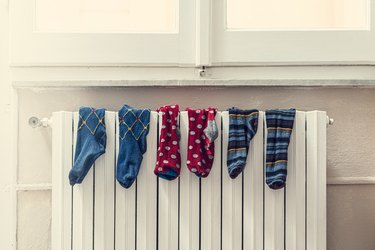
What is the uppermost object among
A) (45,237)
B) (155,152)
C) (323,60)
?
(323,60)

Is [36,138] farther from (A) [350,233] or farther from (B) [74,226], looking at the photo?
(A) [350,233]

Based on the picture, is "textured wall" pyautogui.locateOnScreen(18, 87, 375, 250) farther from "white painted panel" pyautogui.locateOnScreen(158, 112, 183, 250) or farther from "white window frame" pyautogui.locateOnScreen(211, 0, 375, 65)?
"white painted panel" pyautogui.locateOnScreen(158, 112, 183, 250)

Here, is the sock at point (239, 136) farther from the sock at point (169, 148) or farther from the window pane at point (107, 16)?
the window pane at point (107, 16)

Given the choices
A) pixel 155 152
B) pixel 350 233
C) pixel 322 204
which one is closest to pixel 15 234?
pixel 155 152

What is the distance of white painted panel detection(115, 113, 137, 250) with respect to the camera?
148 centimetres

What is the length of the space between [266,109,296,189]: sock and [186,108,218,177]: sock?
158 millimetres

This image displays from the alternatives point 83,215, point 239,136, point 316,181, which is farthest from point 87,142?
point 316,181

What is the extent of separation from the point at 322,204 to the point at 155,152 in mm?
498

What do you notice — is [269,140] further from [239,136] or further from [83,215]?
[83,215]

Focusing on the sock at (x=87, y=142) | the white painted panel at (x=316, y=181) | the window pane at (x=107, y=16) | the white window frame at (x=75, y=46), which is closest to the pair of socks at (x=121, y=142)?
the sock at (x=87, y=142)

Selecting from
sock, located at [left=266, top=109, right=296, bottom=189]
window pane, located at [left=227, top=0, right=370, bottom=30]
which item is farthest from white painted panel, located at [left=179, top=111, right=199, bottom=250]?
window pane, located at [left=227, top=0, right=370, bottom=30]

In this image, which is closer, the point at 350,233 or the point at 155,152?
the point at 155,152

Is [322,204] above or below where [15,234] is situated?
above

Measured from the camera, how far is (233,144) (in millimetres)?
1473
